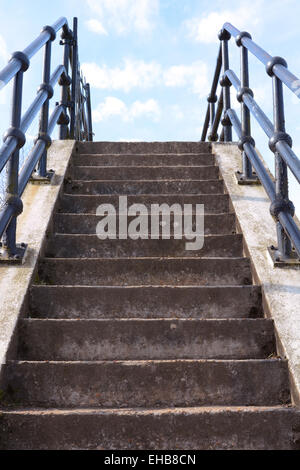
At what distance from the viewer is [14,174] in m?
2.53

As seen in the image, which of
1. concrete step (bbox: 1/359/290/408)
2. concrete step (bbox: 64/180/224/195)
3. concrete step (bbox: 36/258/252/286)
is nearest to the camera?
concrete step (bbox: 1/359/290/408)

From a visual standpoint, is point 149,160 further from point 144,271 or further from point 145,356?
point 145,356

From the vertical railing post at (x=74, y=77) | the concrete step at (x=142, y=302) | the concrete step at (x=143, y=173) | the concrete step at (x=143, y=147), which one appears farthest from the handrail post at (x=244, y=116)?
the vertical railing post at (x=74, y=77)

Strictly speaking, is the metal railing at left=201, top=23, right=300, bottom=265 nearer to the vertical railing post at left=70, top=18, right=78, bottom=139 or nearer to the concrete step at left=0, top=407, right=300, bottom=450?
the concrete step at left=0, top=407, right=300, bottom=450

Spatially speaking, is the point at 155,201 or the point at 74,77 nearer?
the point at 155,201

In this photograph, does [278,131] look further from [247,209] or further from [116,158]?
[116,158]

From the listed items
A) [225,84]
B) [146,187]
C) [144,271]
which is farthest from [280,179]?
[225,84]

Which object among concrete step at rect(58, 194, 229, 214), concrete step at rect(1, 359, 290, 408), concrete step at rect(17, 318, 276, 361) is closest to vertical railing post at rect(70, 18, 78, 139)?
concrete step at rect(58, 194, 229, 214)

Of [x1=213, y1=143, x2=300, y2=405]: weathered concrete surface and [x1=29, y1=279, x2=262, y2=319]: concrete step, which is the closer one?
[x1=213, y1=143, x2=300, y2=405]: weathered concrete surface

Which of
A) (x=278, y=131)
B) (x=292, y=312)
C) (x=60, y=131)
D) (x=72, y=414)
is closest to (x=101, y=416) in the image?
(x=72, y=414)

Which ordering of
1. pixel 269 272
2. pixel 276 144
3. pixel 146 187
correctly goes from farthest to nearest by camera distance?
pixel 146 187 → pixel 269 272 → pixel 276 144

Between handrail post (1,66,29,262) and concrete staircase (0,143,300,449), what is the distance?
20 centimetres

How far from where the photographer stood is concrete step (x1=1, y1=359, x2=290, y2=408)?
6.45 ft

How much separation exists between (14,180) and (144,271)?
877 mm
